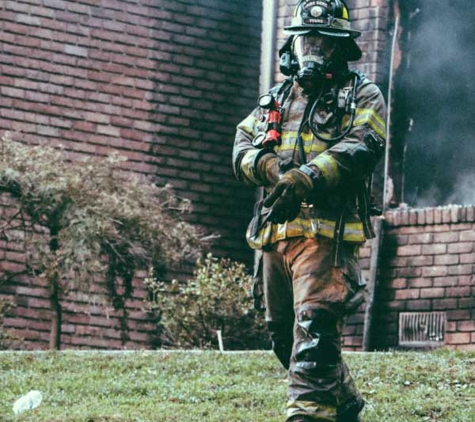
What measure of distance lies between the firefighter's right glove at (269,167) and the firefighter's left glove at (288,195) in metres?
0.27

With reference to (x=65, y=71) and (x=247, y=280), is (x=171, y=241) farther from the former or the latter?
(x=65, y=71)

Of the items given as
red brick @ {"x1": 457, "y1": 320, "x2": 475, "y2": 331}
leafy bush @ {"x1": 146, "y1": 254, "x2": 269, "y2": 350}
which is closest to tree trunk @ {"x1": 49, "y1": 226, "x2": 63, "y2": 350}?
leafy bush @ {"x1": 146, "y1": 254, "x2": 269, "y2": 350}

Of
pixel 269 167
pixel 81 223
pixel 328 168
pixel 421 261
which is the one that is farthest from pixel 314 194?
pixel 421 261

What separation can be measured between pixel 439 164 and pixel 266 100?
23.7 feet

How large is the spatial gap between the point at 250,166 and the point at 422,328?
6.55m

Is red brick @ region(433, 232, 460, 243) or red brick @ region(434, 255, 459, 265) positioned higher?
red brick @ region(433, 232, 460, 243)

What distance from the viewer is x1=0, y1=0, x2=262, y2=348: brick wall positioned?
50.4ft

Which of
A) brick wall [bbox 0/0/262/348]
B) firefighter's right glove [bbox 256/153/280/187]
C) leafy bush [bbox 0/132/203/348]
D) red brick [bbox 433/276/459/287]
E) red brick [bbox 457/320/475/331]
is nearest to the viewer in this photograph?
firefighter's right glove [bbox 256/153/280/187]

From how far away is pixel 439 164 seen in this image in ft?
49.4

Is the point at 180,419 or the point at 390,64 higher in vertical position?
the point at 390,64

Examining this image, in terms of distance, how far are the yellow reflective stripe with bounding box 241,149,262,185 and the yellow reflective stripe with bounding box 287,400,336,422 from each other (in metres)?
1.27

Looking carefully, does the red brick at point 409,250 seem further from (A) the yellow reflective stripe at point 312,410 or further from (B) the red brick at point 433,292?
(A) the yellow reflective stripe at point 312,410

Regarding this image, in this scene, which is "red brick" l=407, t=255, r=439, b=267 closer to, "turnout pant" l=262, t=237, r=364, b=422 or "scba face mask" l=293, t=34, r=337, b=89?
"turnout pant" l=262, t=237, r=364, b=422

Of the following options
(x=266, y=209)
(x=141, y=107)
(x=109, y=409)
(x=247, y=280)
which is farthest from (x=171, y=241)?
(x=266, y=209)
